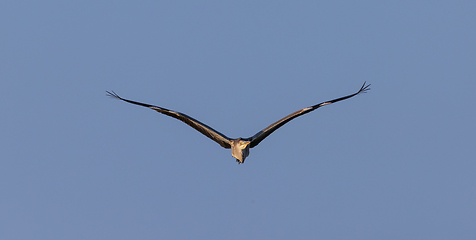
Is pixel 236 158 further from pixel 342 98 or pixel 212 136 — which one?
pixel 342 98

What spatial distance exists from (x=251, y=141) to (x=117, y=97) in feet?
29.6

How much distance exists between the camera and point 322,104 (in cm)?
3591

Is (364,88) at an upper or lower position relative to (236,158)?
upper

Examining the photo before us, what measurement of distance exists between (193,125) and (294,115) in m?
6.35

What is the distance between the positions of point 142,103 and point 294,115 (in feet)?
31.6

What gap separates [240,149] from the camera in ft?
115

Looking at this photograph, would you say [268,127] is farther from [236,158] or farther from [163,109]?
[163,109]

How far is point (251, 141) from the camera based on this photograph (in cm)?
3531

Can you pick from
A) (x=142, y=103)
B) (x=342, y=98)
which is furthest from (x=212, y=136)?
(x=342, y=98)

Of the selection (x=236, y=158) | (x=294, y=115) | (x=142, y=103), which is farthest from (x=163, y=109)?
(x=294, y=115)

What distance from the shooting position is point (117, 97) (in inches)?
1467

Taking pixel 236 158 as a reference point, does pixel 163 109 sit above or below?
above

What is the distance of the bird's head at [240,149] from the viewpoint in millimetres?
35094

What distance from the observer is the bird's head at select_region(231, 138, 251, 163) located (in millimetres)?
35094
